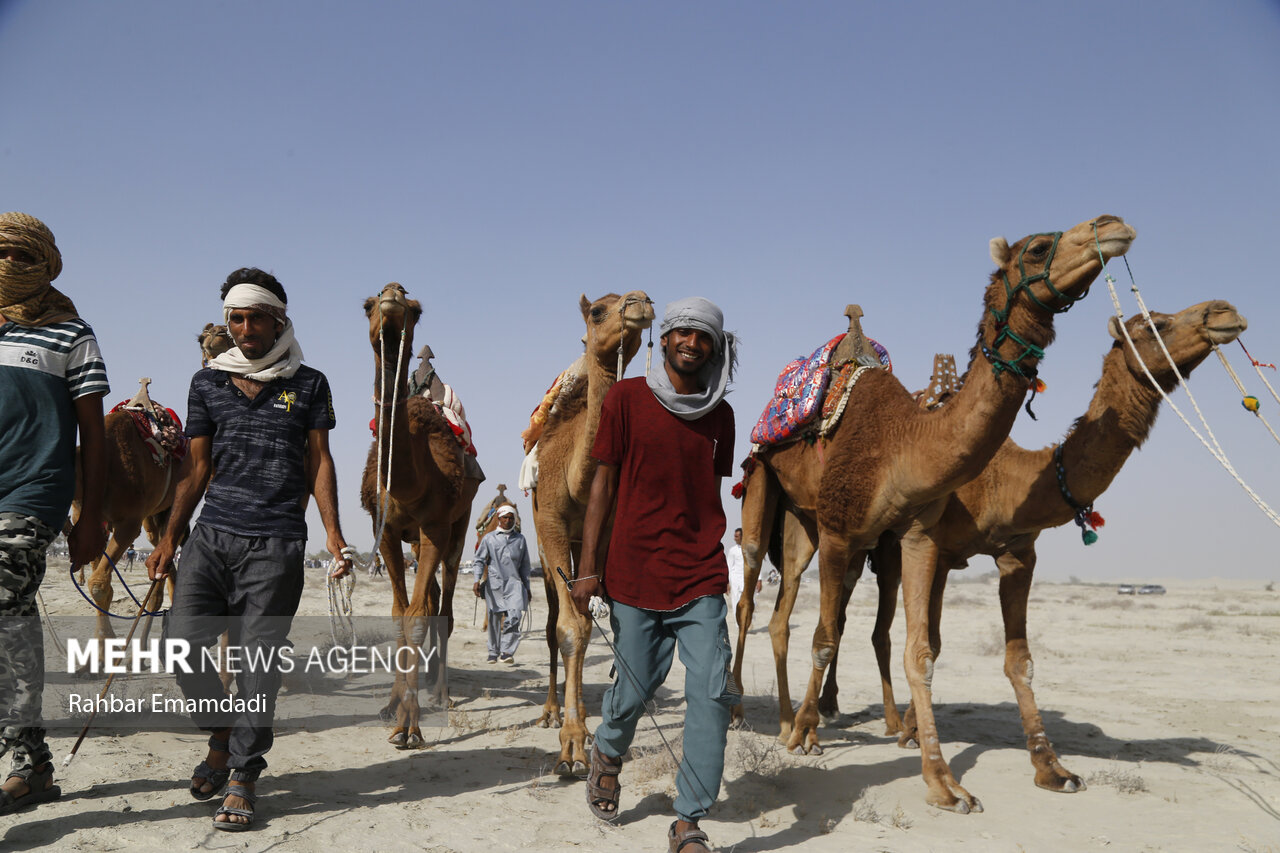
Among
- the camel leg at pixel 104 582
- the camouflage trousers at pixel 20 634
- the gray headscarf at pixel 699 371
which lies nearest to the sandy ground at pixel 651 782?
the camouflage trousers at pixel 20 634

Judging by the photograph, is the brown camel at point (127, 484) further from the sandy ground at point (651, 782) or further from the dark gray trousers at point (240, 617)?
the dark gray trousers at point (240, 617)

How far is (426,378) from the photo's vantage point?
8.40 metres

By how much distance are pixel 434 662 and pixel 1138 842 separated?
615 centimetres

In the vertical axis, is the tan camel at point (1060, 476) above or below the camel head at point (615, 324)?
below

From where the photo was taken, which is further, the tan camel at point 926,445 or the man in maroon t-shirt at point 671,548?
the tan camel at point 926,445

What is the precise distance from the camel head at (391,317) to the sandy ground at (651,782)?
2.94 meters

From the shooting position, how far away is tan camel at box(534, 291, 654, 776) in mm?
5609

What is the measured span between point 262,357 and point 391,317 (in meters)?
1.62

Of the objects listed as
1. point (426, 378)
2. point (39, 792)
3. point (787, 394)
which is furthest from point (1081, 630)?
point (39, 792)

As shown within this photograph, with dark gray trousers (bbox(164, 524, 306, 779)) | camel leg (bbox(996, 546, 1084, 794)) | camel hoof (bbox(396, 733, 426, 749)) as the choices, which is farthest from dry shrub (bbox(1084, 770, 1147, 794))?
dark gray trousers (bbox(164, 524, 306, 779))

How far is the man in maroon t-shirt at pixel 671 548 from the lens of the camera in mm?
3957

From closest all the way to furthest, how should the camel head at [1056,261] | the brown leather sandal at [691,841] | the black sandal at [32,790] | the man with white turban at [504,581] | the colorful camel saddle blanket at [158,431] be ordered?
the brown leather sandal at [691,841] < the black sandal at [32,790] < the camel head at [1056,261] < the colorful camel saddle blanket at [158,431] < the man with white turban at [504,581]

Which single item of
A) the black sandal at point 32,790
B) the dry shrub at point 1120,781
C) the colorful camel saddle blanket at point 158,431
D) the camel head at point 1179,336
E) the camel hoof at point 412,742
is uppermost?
the camel head at point 1179,336

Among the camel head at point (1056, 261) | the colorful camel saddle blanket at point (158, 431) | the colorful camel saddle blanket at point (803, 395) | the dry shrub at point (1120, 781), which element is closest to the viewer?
the camel head at point (1056, 261)
